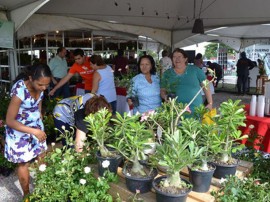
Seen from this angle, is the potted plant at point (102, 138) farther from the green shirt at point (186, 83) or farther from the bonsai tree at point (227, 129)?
the green shirt at point (186, 83)

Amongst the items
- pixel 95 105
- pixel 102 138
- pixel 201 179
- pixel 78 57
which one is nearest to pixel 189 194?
pixel 201 179

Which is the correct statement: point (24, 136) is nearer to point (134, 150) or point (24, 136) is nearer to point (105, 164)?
point (105, 164)

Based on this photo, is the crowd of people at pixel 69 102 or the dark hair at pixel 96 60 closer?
the crowd of people at pixel 69 102

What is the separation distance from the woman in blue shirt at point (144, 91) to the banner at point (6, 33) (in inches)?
93.2

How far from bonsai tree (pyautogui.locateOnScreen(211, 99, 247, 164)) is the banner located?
358 centimetres

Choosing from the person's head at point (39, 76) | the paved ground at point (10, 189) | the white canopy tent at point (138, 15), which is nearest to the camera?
the person's head at point (39, 76)

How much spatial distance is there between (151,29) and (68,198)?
625 centimetres

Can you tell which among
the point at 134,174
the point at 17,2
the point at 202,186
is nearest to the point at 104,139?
the point at 134,174

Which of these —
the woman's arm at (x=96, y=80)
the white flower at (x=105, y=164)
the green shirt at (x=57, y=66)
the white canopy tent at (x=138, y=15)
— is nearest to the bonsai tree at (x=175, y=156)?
the white flower at (x=105, y=164)

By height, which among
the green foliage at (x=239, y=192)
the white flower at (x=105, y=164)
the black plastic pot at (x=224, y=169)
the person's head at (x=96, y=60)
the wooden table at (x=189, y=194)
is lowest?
the wooden table at (x=189, y=194)

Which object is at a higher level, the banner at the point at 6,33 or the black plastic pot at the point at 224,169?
the banner at the point at 6,33

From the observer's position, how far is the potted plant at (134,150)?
1.32 metres

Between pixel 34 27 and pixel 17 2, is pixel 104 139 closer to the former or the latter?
pixel 17 2

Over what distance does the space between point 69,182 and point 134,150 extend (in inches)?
16.6
